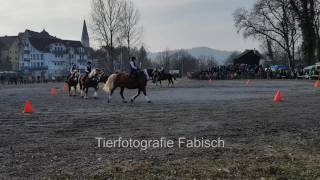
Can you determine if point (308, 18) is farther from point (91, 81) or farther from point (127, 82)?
point (127, 82)

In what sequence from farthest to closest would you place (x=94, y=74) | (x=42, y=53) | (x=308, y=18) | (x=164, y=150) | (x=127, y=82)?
(x=42, y=53) → (x=308, y=18) → (x=94, y=74) → (x=127, y=82) → (x=164, y=150)

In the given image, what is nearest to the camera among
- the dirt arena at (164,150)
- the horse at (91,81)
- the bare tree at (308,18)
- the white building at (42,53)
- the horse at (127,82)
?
the dirt arena at (164,150)

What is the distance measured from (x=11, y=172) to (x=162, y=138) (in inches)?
166

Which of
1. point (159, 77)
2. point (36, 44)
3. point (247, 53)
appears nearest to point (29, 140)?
point (159, 77)

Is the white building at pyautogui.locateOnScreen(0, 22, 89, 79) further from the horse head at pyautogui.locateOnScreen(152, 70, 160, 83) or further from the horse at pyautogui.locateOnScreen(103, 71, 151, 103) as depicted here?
the horse at pyautogui.locateOnScreen(103, 71, 151, 103)

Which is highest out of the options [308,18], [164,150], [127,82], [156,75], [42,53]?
[308,18]

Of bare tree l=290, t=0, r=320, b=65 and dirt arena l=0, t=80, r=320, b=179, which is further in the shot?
bare tree l=290, t=0, r=320, b=65

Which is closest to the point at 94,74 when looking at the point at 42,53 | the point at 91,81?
the point at 91,81

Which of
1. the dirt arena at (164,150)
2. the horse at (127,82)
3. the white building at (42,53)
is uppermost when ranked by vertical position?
the white building at (42,53)

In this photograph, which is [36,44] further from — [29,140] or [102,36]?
[29,140]

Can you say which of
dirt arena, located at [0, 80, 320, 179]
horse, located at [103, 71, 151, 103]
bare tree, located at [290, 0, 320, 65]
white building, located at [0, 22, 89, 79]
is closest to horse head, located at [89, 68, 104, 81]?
horse, located at [103, 71, 151, 103]

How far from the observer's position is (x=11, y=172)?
8.23 meters

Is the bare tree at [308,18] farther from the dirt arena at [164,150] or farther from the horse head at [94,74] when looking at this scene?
the dirt arena at [164,150]

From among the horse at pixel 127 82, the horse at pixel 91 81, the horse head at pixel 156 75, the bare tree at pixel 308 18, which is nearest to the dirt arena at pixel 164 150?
the horse at pixel 127 82
